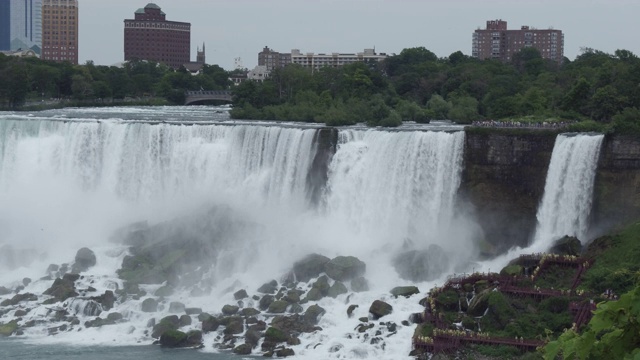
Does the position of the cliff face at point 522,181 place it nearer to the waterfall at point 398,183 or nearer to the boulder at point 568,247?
the waterfall at point 398,183

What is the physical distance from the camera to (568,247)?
33.2 m

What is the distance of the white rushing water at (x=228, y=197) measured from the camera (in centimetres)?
3581

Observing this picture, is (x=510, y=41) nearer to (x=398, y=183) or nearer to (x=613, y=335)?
(x=398, y=183)

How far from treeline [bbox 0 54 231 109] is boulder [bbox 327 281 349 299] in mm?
41296

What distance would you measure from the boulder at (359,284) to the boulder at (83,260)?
31.8 ft

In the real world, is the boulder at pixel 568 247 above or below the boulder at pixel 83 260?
above

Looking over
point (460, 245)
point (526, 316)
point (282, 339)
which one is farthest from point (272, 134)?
point (526, 316)

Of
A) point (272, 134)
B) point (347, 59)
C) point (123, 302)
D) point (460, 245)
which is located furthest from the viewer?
point (347, 59)

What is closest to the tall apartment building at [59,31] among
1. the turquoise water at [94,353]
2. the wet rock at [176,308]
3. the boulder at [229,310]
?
the wet rock at [176,308]

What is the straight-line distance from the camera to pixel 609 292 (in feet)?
92.6

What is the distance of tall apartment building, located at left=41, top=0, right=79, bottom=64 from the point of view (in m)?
155

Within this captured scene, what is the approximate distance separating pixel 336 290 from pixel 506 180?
827cm

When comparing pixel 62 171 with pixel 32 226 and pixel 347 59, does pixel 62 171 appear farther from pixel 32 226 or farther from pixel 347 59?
pixel 347 59

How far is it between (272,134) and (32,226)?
1019cm
